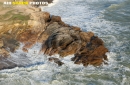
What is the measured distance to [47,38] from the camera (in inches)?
872

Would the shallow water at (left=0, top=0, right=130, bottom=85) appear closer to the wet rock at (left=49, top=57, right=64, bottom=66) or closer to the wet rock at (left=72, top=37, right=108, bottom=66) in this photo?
the wet rock at (left=49, top=57, right=64, bottom=66)

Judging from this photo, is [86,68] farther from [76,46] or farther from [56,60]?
[56,60]

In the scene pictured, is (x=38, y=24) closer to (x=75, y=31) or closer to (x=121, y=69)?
(x=75, y=31)

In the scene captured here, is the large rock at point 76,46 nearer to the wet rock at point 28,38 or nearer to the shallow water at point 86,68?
the shallow water at point 86,68

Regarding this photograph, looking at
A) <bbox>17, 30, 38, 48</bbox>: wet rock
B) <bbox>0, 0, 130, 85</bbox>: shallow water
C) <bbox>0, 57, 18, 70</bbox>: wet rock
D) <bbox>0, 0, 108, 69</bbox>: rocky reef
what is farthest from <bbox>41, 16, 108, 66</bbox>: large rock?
<bbox>0, 57, 18, 70</bbox>: wet rock

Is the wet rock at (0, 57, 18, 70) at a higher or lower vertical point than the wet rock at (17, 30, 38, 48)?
lower

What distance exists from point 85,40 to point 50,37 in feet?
11.0

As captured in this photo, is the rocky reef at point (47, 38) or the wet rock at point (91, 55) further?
the rocky reef at point (47, 38)

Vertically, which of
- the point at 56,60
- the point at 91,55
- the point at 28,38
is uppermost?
the point at 28,38

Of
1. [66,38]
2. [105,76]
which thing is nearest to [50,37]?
[66,38]

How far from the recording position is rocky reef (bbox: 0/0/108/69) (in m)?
19.6

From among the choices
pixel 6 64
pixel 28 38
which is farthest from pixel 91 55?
pixel 6 64

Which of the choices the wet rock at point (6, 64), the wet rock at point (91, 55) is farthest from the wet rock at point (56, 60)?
the wet rock at point (6, 64)

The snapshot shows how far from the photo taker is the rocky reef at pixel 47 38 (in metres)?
19.6
